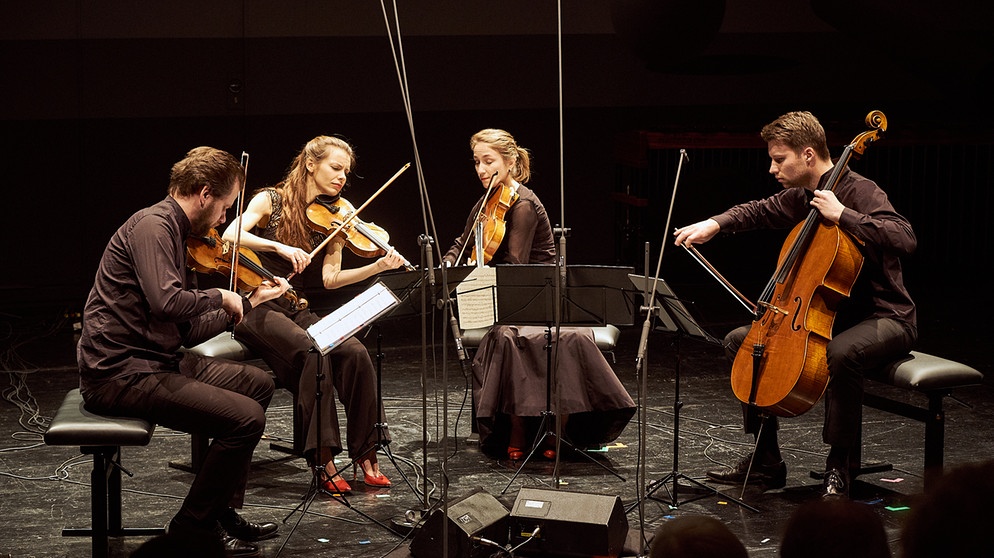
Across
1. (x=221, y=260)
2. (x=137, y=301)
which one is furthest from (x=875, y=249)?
(x=137, y=301)

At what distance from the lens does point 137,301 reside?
3.70m

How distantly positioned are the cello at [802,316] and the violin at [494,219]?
1235 millimetres

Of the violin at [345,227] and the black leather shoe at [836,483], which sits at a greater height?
the violin at [345,227]

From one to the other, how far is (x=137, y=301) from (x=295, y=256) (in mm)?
903

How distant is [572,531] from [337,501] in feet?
3.55

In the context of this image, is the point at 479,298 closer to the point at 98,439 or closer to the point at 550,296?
the point at 550,296

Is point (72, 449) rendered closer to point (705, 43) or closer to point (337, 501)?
point (337, 501)

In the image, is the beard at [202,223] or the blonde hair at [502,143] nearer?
the beard at [202,223]

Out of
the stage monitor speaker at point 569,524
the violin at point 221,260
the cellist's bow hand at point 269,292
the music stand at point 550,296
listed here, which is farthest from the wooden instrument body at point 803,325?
the violin at point 221,260

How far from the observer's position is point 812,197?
4586mm

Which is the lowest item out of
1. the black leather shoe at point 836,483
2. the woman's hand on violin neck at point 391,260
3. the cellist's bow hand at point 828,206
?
the black leather shoe at point 836,483

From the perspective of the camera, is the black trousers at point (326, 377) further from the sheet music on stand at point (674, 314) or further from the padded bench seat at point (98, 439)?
the sheet music on stand at point (674, 314)

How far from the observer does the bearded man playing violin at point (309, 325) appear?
4426 millimetres

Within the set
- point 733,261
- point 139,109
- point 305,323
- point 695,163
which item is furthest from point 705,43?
point 305,323
